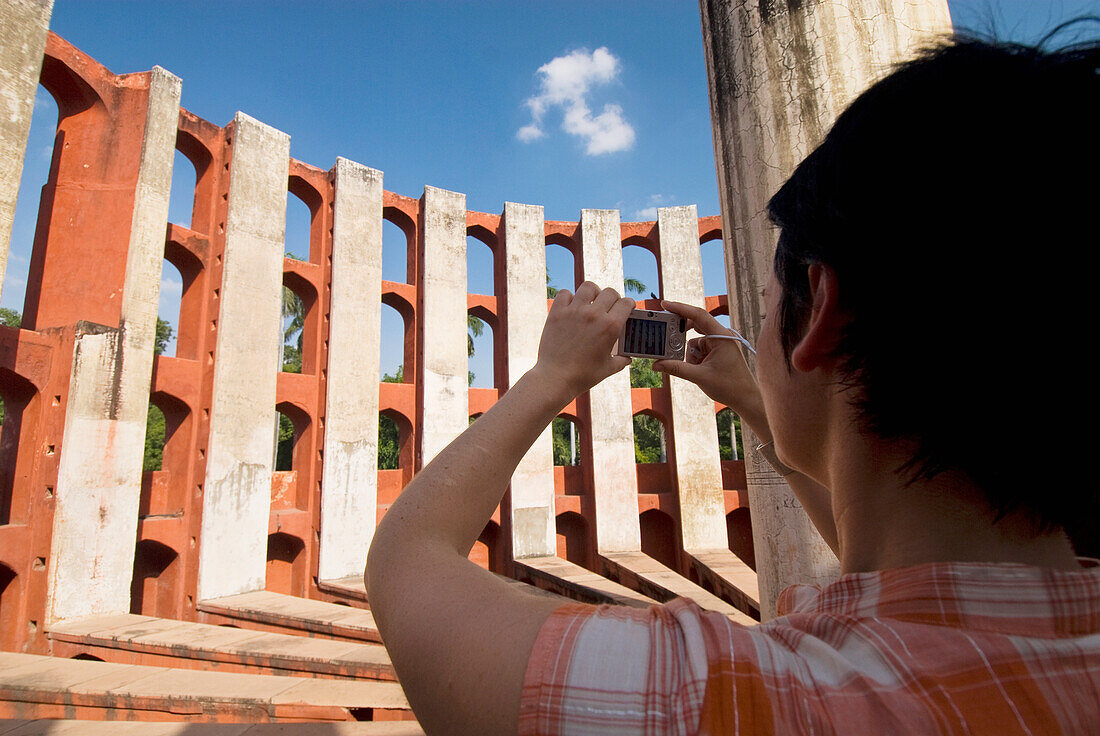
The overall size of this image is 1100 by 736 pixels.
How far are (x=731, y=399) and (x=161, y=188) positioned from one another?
44.5 ft

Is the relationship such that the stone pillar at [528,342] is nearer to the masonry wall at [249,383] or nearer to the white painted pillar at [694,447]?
the masonry wall at [249,383]

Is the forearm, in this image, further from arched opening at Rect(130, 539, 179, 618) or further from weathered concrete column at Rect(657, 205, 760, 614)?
weathered concrete column at Rect(657, 205, 760, 614)

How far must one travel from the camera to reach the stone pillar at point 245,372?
12.1m

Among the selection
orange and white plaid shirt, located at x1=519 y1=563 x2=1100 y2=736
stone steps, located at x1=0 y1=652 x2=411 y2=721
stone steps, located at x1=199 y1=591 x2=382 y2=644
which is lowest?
stone steps, located at x1=0 y1=652 x2=411 y2=721

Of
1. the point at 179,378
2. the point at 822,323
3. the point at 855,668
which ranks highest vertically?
the point at 179,378

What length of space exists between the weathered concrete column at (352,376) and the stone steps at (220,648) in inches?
151

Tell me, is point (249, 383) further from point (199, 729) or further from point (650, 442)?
point (650, 442)

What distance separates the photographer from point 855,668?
0.52m

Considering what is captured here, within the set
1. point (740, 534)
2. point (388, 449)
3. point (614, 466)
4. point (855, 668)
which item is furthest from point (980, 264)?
point (388, 449)

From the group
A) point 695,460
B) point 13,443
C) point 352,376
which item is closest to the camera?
point 13,443

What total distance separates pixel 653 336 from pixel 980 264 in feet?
2.26

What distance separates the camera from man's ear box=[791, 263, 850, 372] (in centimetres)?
70

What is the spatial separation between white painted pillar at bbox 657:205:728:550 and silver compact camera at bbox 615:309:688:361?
14.4m

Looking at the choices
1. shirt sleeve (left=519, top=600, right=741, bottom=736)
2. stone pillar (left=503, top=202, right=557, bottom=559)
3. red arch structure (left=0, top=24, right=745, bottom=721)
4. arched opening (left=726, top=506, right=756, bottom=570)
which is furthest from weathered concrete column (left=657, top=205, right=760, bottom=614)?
shirt sleeve (left=519, top=600, right=741, bottom=736)
